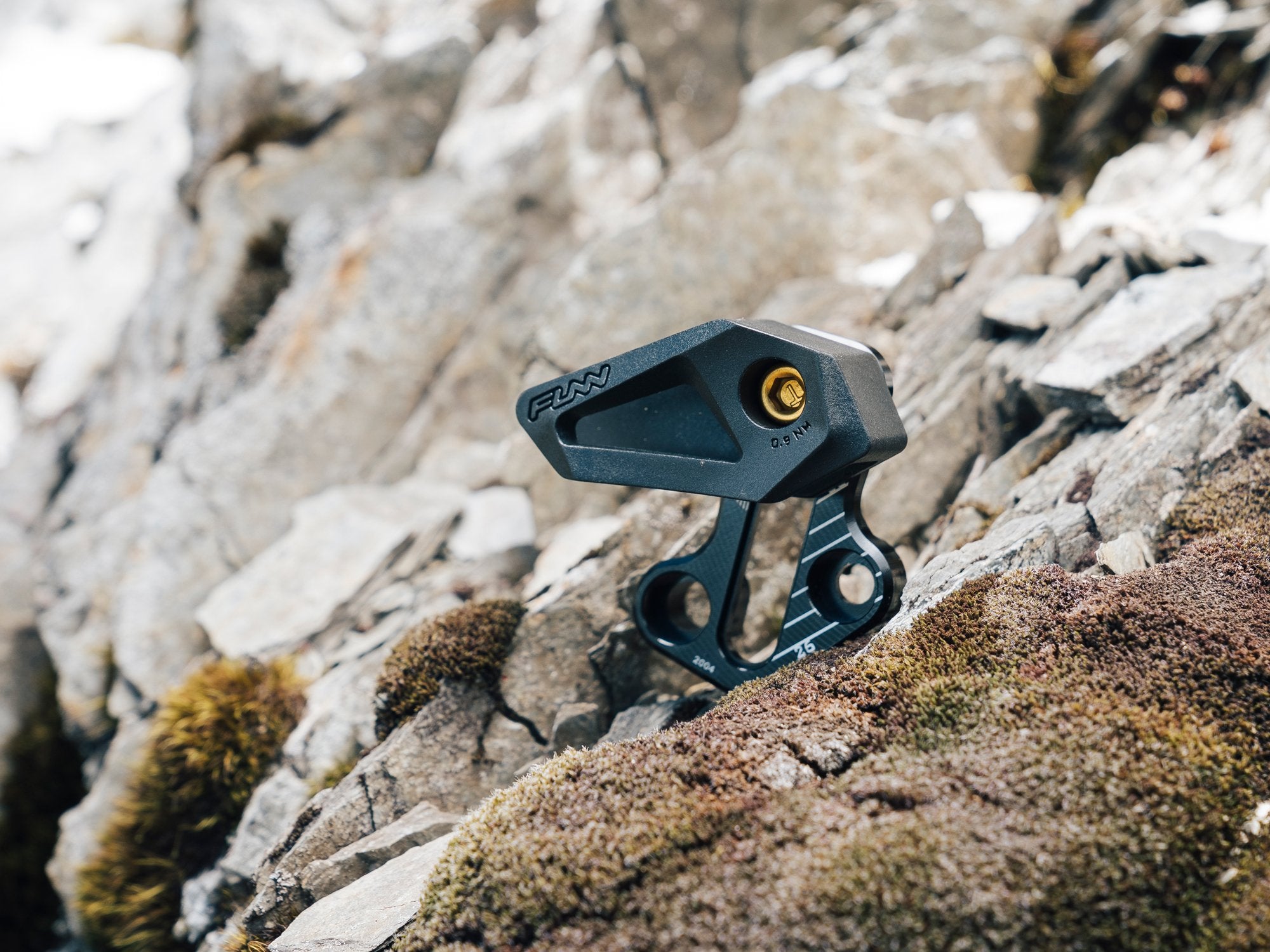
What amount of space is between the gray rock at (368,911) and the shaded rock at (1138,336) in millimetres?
5653

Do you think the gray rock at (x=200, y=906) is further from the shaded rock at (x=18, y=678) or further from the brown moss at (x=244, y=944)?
the shaded rock at (x=18, y=678)

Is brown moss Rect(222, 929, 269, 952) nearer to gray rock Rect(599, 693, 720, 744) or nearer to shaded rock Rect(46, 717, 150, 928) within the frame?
gray rock Rect(599, 693, 720, 744)

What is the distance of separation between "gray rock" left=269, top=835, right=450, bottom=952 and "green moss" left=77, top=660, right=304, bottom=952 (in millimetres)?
3798

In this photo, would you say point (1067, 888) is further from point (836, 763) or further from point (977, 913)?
point (836, 763)

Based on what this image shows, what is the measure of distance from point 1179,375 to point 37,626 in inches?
661

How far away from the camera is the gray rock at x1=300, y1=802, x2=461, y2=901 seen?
5.31 m

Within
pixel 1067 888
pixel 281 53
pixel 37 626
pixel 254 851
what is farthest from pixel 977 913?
pixel 281 53

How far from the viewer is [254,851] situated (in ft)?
23.9

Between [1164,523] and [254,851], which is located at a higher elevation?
[1164,523]

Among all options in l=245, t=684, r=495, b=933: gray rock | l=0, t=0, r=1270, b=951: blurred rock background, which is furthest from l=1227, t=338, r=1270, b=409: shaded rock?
l=245, t=684, r=495, b=933: gray rock

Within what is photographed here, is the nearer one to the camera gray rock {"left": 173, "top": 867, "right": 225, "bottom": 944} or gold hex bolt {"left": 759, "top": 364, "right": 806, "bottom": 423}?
gold hex bolt {"left": 759, "top": 364, "right": 806, "bottom": 423}

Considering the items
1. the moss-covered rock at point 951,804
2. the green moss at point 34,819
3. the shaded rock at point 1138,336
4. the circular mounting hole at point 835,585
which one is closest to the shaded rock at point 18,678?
the green moss at point 34,819

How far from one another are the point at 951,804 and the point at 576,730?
3.13 meters

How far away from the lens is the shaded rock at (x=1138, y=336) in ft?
20.5
